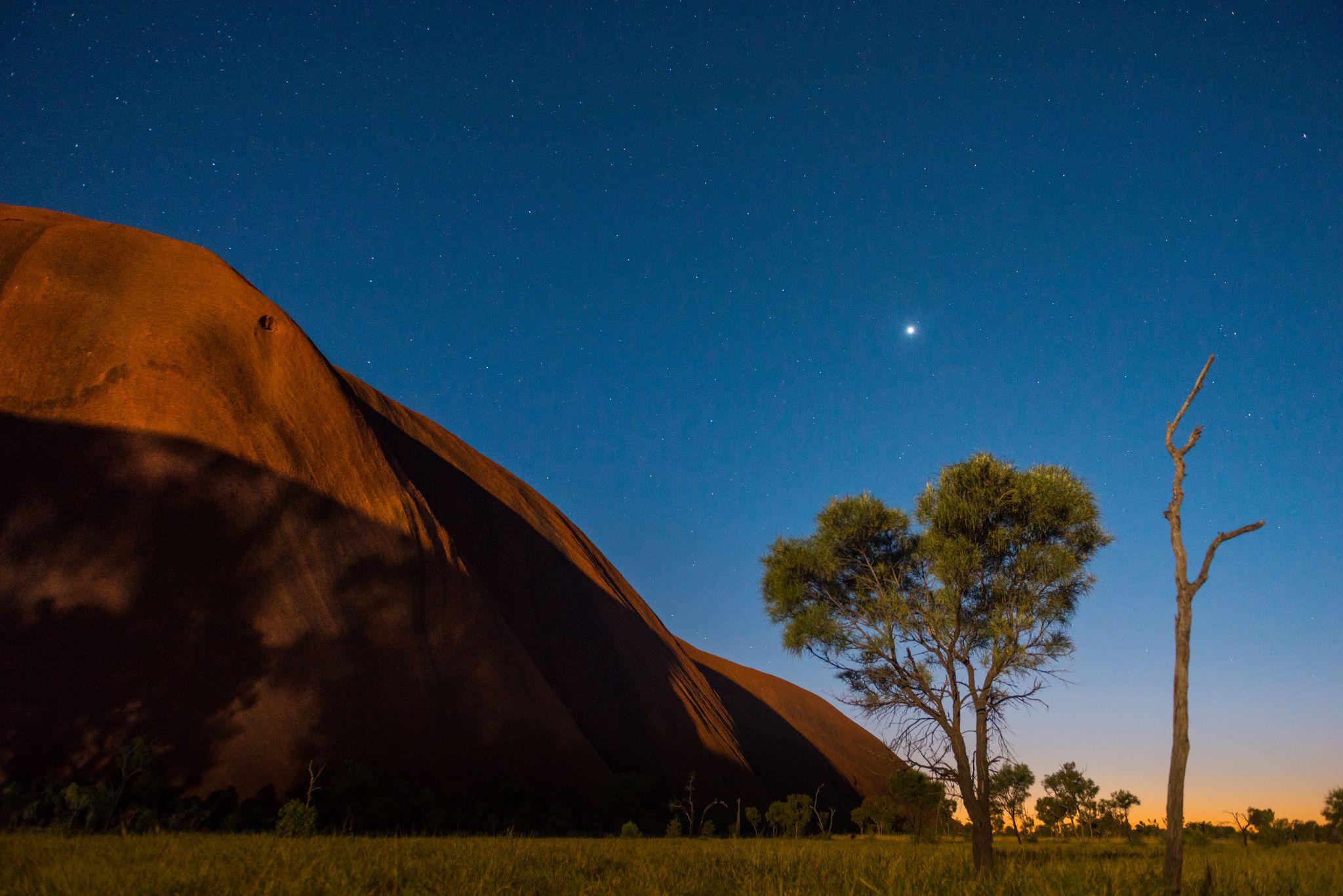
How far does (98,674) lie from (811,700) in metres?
79.5

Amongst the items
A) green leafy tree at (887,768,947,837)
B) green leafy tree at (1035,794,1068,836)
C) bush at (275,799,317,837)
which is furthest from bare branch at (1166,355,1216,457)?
A: green leafy tree at (1035,794,1068,836)

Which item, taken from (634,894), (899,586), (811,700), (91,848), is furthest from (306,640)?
(811,700)

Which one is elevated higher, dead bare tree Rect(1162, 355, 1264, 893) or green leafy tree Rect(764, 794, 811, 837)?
dead bare tree Rect(1162, 355, 1264, 893)

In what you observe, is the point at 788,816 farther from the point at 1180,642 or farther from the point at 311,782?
the point at 1180,642

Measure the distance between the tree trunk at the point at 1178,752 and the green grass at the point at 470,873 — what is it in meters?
0.27

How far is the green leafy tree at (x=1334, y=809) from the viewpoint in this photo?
5181 cm

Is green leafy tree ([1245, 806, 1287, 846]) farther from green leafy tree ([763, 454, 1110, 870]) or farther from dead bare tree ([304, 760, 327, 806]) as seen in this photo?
dead bare tree ([304, 760, 327, 806])

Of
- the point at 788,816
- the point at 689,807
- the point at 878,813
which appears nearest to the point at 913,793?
the point at 878,813

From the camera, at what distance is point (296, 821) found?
534 inches

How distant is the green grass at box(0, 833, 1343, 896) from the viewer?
5039mm

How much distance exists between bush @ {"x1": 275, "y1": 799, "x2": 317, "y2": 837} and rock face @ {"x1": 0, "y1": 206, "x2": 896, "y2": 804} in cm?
713

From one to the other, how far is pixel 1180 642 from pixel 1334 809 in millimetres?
71968

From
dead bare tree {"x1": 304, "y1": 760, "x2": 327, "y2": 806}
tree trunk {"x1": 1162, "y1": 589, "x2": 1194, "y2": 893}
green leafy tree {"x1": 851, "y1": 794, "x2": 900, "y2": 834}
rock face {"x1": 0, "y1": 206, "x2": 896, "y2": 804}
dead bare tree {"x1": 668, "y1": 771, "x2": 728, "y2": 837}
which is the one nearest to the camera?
tree trunk {"x1": 1162, "y1": 589, "x2": 1194, "y2": 893}

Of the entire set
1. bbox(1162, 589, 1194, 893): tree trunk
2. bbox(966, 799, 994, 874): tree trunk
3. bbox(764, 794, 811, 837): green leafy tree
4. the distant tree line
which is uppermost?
bbox(1162, 589, 1194, 893): tree trunk
